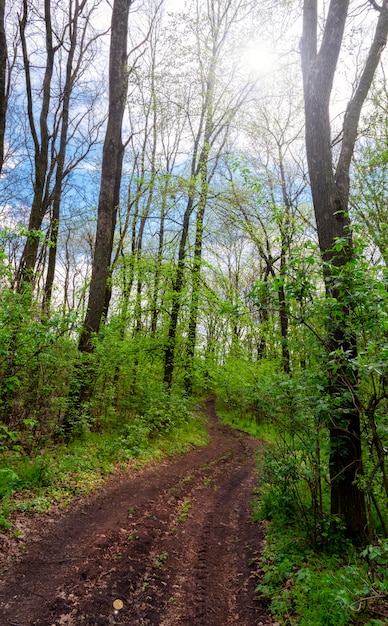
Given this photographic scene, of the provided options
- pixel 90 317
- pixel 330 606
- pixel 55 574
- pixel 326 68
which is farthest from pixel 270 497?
pixel 326 68

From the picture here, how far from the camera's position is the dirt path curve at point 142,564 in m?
3.27

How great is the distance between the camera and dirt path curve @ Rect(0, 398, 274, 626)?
3.27 metres

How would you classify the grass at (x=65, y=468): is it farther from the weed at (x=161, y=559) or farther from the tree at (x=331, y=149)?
the tree at (x=331, y=149)

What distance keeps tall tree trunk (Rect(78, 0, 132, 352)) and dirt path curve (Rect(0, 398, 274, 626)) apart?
4.11 meters

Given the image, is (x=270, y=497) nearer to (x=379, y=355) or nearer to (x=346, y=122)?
(x=379, y=355)

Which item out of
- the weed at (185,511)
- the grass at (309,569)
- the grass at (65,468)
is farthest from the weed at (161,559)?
the grass at (65,468)

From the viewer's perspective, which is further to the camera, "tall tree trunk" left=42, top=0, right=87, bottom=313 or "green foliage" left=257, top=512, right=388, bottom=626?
"tall tree trunk" left=42, top=0, right=87, bottom=313

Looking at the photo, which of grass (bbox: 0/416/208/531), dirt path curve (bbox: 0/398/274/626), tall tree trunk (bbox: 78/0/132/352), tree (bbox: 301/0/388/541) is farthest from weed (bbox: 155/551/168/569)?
tall tree trunk (bbox: 78/0/132/352)

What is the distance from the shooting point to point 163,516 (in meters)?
5.47

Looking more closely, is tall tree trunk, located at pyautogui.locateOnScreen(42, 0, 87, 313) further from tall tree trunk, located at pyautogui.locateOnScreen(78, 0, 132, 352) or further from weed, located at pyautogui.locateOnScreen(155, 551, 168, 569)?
weed, located at pyautogui.locateOnScreen(155, 551, 168, 569)

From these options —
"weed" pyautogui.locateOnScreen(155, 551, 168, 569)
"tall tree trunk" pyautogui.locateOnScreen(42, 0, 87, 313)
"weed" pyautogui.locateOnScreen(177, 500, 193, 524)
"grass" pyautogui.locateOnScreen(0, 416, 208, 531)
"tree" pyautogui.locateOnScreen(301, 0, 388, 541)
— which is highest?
"tall tree trunk" pyautogui.locateOnScreen(42, 0, 87, 313)

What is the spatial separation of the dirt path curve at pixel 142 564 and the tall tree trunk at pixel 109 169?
411cm

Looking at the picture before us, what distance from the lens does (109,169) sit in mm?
8562

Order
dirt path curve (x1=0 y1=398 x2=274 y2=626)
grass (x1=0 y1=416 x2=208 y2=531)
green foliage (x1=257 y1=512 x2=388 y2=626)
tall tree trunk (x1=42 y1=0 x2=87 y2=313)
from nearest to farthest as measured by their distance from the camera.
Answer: green foliage (x1=257 y1=512 x2=388 y2=626), dirt path curve (x1=0 y1=398 x2=274 y2=626), grass (x1=0 y1=416 x2=208 y2=531), tall tree trunk (x1=42 y1=0 x2=87 y2=313)
